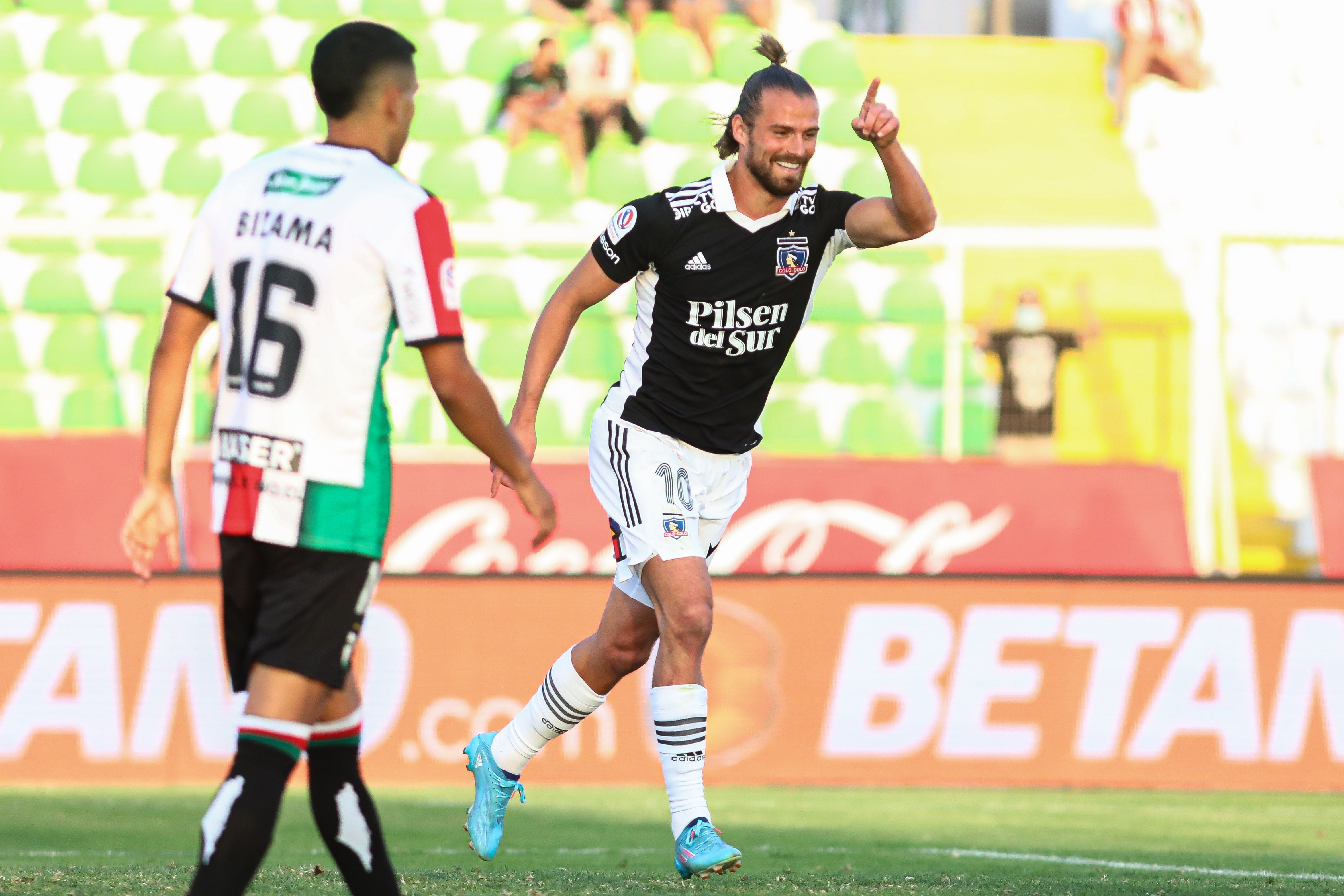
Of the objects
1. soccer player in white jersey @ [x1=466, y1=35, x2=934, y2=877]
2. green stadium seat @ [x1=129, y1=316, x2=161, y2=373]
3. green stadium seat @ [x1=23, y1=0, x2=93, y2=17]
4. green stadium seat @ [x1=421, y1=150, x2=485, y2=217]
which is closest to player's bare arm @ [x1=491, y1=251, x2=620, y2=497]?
soccer player in white jersey @ [x1=466, y1=35, x2=934, y2=877]

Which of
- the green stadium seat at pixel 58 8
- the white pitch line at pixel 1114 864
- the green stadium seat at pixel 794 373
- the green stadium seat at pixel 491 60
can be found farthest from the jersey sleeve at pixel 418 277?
the green stadium seat at pixel 58 8

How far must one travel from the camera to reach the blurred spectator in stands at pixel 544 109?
551 inches

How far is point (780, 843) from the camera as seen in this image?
6.78 meters

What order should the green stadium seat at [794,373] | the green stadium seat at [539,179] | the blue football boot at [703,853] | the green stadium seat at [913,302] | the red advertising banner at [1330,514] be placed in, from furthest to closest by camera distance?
the green stadium seat at [539,179], the green stadium seat at [913,302], the green stadium seat at [794,373], the red advertising banner at [1330,514], the blue football boot at [703,853]

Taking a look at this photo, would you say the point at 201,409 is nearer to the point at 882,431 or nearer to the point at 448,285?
the point at 882,431

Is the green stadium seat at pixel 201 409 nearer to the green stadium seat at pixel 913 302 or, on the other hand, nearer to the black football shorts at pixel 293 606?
the green stadium seat at pixel 913 302

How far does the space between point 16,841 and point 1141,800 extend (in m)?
5.20

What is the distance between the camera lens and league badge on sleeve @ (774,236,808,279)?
5.08 m

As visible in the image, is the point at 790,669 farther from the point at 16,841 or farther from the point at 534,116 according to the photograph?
the point at 534,116

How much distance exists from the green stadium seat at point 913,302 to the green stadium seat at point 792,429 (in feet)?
3.80

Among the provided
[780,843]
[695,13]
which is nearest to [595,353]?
[695,13]

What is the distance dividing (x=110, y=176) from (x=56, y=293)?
1792mm

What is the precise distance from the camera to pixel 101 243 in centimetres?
1180

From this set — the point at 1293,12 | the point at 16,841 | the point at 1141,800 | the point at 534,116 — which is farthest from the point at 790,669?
the point at 1293,12
